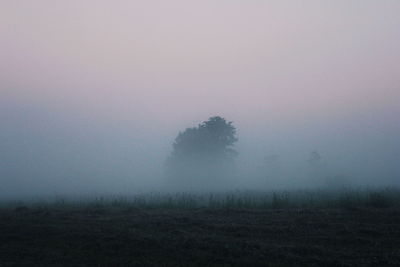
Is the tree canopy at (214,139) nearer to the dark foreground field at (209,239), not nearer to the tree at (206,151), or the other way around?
the tree at (206,151)

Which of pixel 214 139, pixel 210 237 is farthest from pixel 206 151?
pixel 210 237

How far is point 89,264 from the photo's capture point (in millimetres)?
10617

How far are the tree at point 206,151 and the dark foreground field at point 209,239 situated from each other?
54.3m

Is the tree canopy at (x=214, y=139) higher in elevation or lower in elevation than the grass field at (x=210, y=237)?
higher

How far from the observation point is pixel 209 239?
42.0ft

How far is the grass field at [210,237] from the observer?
34.8 ft

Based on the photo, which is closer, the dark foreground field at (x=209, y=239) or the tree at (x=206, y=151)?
the dark foreground field at (x=209, y=239)

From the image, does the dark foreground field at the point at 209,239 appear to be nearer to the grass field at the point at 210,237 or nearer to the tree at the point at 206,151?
the grass field at the point at 210,237

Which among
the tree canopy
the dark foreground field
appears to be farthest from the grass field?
the tree canopy

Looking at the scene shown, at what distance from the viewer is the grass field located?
1060 centimetres

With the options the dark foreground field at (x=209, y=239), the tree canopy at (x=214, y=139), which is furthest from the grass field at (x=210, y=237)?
the tree canopy at (x=214, y=139)

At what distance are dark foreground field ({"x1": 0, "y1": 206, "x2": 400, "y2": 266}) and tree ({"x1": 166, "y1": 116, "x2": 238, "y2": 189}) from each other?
54.3 meters

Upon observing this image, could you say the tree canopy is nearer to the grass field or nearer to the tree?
the tree

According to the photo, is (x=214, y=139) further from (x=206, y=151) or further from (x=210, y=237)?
(x=210, y=237)
